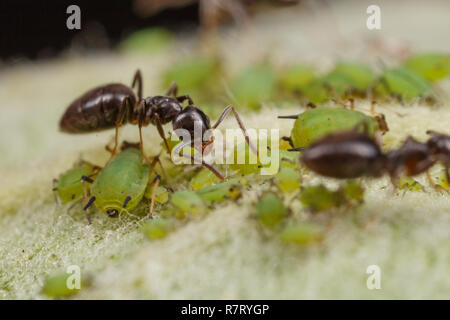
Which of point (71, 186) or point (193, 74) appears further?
point (193, 74)

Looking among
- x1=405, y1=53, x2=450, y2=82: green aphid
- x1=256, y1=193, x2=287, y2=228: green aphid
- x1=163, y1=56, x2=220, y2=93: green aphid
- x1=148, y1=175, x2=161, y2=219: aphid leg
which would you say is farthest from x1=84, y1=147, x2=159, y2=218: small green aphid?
x1=405, y1=53, x2=450, y2=82: green aphid

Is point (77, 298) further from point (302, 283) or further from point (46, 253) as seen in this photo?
point (302, 283)

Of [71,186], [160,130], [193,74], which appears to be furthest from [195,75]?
[71,186]

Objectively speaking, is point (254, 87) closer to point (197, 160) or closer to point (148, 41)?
point (197, 160)

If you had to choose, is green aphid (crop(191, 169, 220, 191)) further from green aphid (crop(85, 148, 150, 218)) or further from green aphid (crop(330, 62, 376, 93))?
green aphid (crop(330, 62, 376, 93))

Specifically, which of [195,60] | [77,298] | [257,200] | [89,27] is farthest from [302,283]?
[89,27]

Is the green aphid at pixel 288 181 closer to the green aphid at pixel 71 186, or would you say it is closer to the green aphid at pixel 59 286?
the green aphid at pixel 59 286

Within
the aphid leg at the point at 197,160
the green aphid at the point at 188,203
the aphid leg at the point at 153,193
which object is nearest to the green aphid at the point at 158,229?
the green aphid at the point at 188,203
